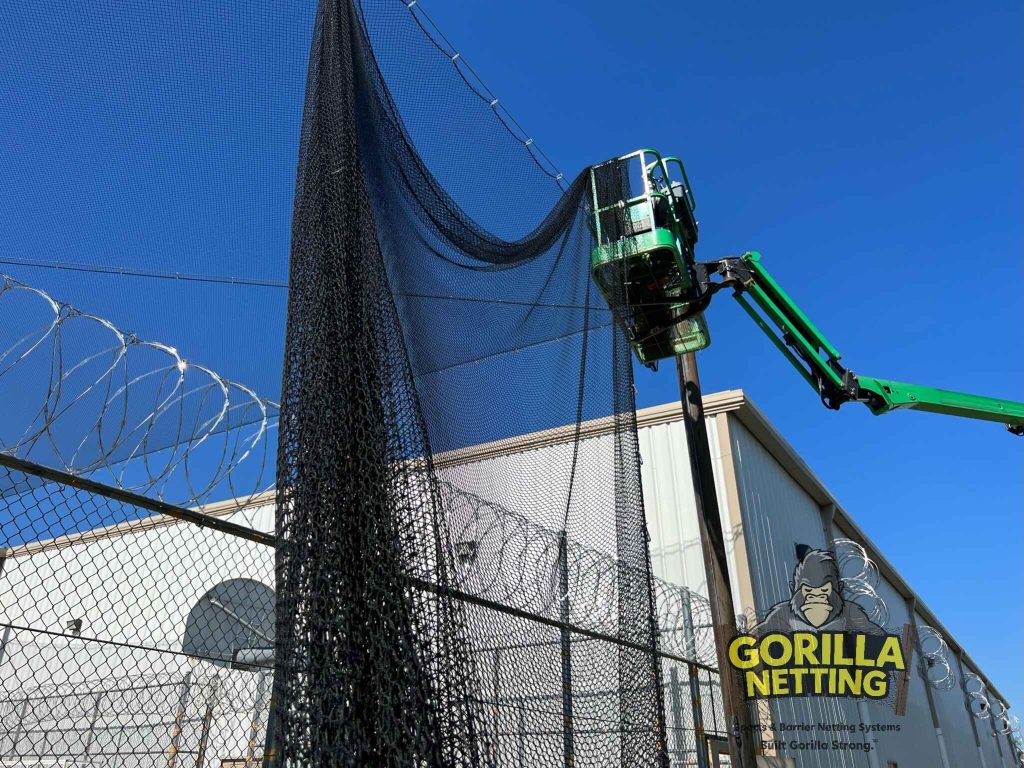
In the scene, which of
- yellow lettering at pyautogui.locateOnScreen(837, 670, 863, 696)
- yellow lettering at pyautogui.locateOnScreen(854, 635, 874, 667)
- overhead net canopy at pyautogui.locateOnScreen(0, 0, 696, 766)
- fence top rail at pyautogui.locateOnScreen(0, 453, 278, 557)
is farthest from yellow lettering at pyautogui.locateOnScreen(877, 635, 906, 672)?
fence top rail at pyautogui.locateOnScreen(0, 453, 278, 557)

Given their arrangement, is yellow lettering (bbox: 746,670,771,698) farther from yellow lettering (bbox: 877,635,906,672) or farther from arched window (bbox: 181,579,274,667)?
arched window (bbox: 181,579,274,667)

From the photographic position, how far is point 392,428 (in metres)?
2.02

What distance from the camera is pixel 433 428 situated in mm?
2523

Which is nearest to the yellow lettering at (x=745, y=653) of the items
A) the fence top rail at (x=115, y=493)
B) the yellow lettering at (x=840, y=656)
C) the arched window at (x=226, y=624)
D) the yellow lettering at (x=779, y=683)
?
the yellow lettering at (x=779, y=683)

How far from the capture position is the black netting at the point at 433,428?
5.63ft

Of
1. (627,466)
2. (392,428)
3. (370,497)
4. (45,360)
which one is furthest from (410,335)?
(45,360)

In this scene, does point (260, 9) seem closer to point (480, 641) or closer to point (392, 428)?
point (392, 428)

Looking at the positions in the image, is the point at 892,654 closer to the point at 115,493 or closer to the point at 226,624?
the point at 226,624

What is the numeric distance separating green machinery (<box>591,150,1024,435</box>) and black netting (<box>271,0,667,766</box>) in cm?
18

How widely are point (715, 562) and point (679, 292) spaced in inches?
108

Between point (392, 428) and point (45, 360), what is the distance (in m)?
2.70

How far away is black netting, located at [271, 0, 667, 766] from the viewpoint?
1716 millimetres

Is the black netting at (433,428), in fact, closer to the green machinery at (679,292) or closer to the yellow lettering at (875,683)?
the green machinery at (679,292)

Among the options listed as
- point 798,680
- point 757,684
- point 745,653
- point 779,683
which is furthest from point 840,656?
point 745,653
